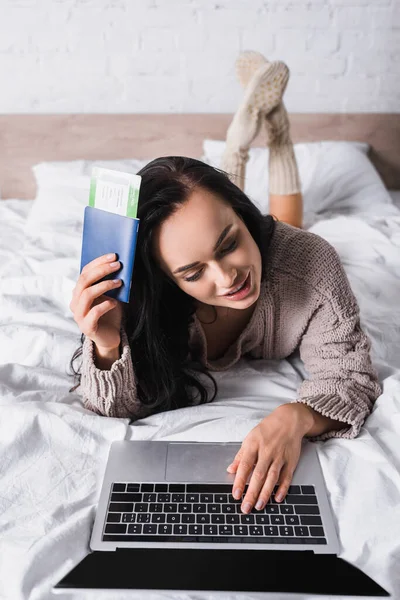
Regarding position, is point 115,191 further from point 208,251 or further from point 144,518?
point 144,518

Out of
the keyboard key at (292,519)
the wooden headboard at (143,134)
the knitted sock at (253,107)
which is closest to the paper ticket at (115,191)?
the keyboard key at (292,519)

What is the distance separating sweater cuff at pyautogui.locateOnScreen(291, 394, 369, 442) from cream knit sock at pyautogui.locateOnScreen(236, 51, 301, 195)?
39.4 inches

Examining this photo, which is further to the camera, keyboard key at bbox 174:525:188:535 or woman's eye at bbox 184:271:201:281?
woman's eye at bbox 184:271:201:281

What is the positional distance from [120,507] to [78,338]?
0.54 m

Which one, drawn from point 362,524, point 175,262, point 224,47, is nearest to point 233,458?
point 362,524

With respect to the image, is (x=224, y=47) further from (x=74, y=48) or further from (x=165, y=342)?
(x=165, y=342)

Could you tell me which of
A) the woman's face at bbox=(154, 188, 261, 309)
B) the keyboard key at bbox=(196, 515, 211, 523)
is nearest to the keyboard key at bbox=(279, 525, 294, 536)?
the keyboard key at bbox=(196, 515, 211, 523)

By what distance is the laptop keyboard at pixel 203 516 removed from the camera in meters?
0.91

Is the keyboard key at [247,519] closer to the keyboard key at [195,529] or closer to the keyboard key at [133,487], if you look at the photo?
the keyboard key at [195,529]

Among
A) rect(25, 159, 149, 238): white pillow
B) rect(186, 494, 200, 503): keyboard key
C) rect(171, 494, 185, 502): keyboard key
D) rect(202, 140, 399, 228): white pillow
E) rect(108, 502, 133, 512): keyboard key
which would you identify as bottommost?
rect(108, 502, 133, 512): keyboard key

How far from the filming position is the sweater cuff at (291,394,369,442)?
1.12 metres

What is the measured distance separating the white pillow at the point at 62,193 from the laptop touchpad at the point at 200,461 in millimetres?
1086

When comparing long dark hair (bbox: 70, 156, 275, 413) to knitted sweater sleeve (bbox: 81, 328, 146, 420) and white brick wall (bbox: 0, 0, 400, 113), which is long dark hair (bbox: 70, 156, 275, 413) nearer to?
knitted sweater sleeve (bbox: 81, 328, 146, 420)

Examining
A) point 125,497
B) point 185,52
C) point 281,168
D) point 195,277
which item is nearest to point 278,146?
point 281,168
